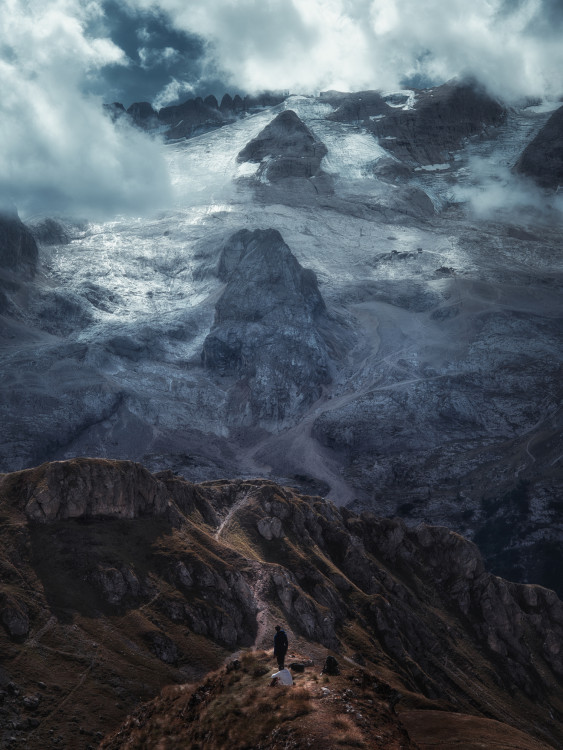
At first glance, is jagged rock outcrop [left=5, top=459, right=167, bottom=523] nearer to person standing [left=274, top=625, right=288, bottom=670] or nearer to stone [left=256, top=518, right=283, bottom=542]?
stone [left=256, top=518, right=283, bottom=542]

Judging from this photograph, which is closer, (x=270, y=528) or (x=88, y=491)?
(x=88, y=491)

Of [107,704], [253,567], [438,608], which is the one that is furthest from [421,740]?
[438,608]

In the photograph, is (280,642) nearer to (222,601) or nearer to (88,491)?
(222,601)

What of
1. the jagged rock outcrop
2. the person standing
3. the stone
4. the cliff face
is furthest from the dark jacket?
→ the stone

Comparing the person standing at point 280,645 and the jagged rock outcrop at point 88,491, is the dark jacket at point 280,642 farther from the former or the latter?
the jagged rock outcrop at point 88,491

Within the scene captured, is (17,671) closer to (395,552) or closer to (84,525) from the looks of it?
(84,525)

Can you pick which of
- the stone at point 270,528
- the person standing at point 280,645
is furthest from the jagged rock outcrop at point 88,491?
the person standing at point 280,645

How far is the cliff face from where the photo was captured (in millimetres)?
63281

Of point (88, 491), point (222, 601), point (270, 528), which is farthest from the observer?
point (270, 528)

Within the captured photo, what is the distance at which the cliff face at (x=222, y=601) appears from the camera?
6328 centimetres

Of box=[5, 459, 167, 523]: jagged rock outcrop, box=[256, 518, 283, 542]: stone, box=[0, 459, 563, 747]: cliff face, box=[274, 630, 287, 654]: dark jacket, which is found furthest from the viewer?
box=[256, 518, 283, 542]: stone

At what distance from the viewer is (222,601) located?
83188 mm

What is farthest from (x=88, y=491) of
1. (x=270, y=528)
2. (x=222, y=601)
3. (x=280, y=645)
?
(x=280, y=645)

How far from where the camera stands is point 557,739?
9762cm
